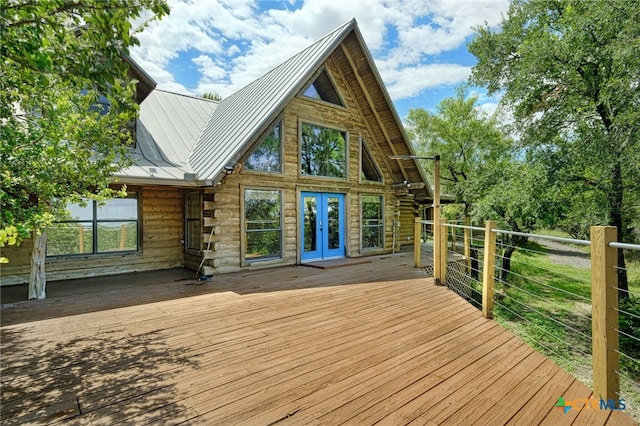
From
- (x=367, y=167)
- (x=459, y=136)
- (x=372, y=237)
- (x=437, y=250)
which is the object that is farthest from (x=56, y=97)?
(x=459, y=136)

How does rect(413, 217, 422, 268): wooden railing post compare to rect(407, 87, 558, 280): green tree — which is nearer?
rect(413, 217, 422, 268): wooden railing post

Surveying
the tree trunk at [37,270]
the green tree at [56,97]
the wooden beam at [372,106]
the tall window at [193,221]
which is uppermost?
the wooden beam at [372,106]

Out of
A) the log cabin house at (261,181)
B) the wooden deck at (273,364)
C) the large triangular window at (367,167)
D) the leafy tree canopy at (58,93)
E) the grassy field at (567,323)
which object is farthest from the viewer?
the large triangular window at (367,167)

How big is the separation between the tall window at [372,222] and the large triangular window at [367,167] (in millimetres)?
602

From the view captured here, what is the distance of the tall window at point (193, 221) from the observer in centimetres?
743

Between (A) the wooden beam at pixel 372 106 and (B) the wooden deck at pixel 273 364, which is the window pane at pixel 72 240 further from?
(A) the wooden beam at pixel 372 106

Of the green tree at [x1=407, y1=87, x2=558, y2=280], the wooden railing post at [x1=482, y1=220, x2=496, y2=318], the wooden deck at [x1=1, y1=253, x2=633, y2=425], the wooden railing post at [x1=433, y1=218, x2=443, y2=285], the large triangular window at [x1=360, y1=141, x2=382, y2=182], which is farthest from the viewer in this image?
the large triangular window at [x1=360, y1=141, x2=382, y2=182]

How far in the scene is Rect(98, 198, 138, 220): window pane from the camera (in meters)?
7.02

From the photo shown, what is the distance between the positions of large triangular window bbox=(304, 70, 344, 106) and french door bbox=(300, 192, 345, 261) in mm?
2746

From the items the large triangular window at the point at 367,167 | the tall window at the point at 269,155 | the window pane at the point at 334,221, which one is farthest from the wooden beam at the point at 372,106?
the tall window at the point at 269,155

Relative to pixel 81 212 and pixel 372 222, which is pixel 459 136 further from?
pixel 81 212

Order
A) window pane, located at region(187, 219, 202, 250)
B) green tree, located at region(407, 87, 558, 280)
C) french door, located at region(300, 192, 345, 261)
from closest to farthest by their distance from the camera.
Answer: window pane, located at region(187, 219, 202, 250)
french door, located at region(300, 192, 345, 261)
green tree, located at region(407, 87, 558, 280)


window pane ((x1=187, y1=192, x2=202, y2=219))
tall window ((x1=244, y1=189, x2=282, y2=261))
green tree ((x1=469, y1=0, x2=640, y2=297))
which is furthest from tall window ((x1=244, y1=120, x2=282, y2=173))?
green tree ((x1=469, y1=0, x2=640, y2=297))

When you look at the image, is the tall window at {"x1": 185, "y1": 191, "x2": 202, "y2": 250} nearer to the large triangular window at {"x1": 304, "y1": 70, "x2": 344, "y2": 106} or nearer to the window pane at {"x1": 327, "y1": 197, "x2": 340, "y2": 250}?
the window pane at {"x1": 327, "y1": 197, "x2": 340, "y2": 250}
